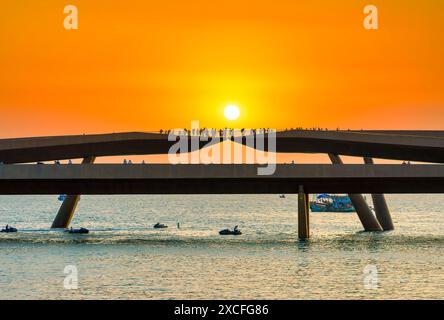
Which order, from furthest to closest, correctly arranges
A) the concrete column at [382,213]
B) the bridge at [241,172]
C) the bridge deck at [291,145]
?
1. the concrete column at [382,213]
2. the bridge deck at [291,145]
3. the bridge at [241,172]

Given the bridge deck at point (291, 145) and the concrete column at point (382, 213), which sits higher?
the bridge deck at point (291, 145)

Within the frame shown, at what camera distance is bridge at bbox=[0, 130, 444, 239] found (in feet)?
319

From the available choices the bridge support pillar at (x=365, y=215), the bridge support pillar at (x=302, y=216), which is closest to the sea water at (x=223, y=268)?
the bridge support pillar at (x=302, y=216)

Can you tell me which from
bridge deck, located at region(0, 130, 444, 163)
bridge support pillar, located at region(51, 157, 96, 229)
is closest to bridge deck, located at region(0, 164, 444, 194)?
bridge deck, located at region(0, 130, 444, 163)

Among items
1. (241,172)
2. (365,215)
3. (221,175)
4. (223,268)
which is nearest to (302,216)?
(241,172)

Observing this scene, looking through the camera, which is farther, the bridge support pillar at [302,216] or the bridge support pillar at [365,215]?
the bridge support pillar at [365,215]

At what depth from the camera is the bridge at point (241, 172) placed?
97.2m

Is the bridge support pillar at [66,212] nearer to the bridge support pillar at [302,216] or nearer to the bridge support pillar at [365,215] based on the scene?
the bridge support pillar at [365,215]

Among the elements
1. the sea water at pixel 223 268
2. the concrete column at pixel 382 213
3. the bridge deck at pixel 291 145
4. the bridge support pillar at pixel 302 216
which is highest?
the bridge deck at pixel 291 145

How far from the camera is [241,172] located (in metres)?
97.1

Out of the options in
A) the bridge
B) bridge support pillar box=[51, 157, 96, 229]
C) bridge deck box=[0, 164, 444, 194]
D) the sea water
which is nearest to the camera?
the sea water

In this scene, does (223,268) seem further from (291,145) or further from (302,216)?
(291,145)

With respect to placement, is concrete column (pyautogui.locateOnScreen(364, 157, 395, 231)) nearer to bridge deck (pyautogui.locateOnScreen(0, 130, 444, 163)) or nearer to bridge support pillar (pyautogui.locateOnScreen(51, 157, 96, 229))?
bridge deck (pyautogui.locateOnScreen(0, 130, 444, 163))
